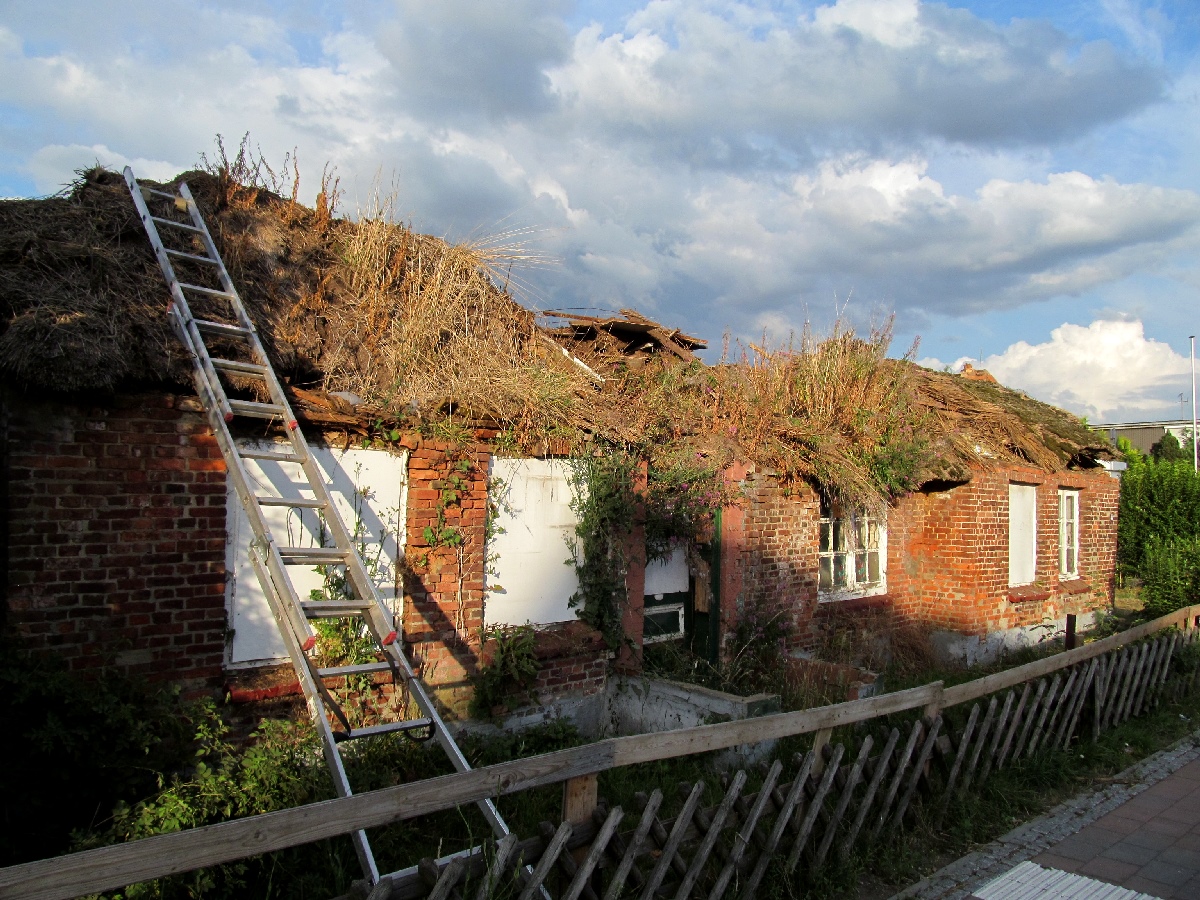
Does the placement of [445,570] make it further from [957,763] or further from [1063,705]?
[1063,705]

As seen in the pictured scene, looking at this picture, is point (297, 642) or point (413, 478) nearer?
point (297, 642)

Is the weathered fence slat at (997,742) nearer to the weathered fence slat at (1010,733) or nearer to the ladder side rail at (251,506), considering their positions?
the weathered fence slat at (1010,733)

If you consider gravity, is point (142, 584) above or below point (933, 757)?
above

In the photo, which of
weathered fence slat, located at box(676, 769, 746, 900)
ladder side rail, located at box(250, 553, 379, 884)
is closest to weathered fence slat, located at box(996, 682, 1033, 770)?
weathered fence slat, located at box(676, 769, 746, 900)

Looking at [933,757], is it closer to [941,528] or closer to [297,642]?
[297,642]

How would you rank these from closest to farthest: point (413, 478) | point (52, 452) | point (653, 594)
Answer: point (52, 452)
point (413, 478)
point (653, 594)

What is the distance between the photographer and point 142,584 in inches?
187

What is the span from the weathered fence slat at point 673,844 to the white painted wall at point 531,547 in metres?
3.00

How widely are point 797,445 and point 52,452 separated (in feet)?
23.3

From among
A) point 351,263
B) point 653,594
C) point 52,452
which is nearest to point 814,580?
point 653,594

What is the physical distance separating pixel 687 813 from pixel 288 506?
291 cm

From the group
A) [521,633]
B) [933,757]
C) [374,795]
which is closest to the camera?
[374,795]

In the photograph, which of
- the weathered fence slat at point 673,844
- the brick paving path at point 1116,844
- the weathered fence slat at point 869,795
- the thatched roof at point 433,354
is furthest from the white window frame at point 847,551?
the weathered fence slat at point 673,844

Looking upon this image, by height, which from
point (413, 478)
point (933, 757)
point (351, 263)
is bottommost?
point (933, 757)
